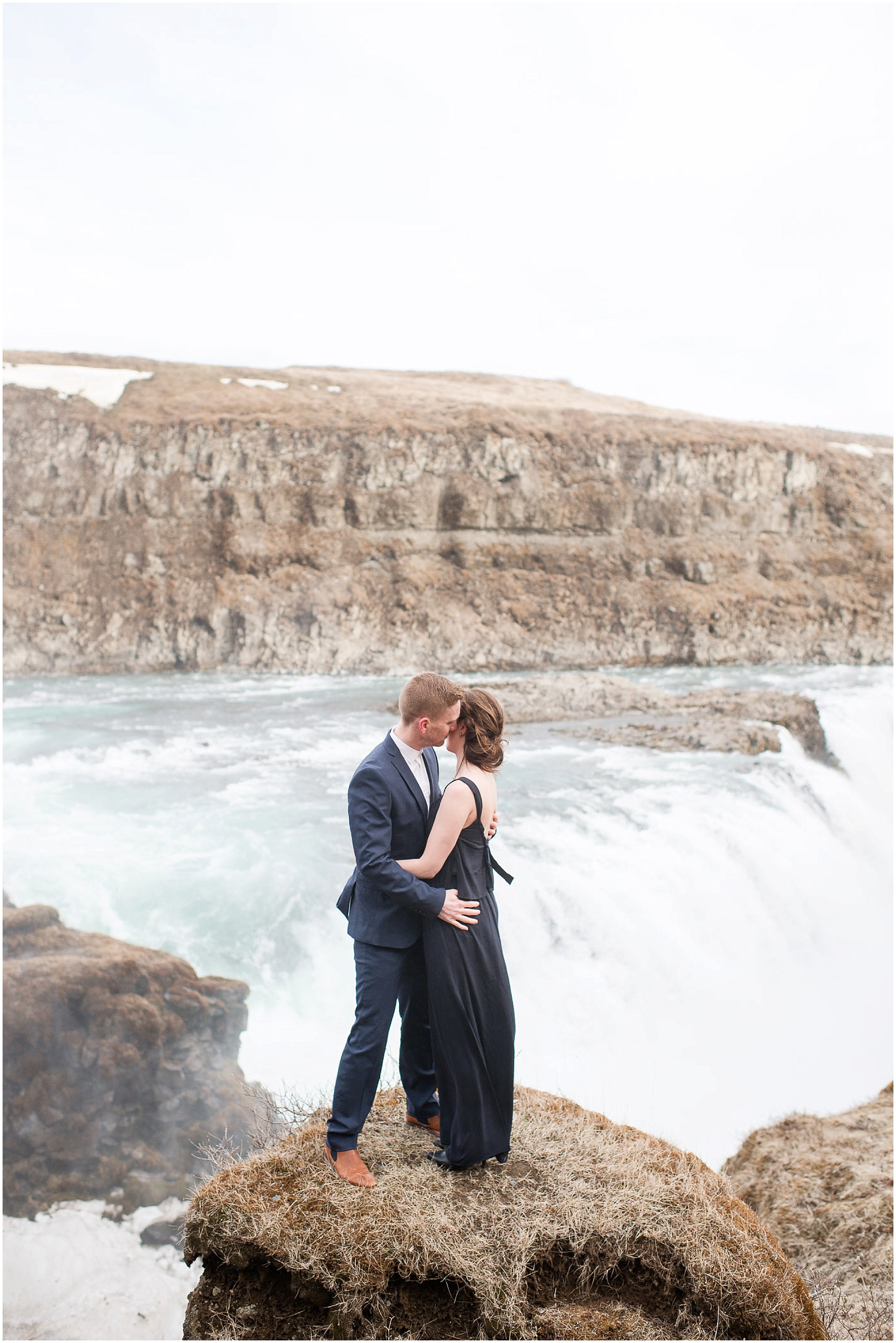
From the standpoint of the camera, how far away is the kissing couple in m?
3.18

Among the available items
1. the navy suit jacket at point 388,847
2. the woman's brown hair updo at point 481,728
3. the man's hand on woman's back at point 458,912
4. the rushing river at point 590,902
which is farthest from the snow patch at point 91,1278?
the woman's brown hair updo at point 481,728

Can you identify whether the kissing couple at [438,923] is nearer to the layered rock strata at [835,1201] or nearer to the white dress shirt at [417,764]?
the white dress shirt at [417,764]

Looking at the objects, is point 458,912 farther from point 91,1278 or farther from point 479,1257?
point 91,1278

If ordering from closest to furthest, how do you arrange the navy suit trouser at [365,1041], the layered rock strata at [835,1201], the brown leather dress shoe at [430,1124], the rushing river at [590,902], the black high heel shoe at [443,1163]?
the navy suit trouser at [365,1041]
the black high heel shoe at [443,1163]
the brown leather dress shoe at [430,1124]
the layered rock strata at [835,1201]
the rushing river at [590,902]

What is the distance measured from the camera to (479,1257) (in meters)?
2.91

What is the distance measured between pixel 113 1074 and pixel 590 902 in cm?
471

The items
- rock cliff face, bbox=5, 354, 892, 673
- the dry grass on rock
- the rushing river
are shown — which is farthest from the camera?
rock cliff face, bbox=5, 354, 892, 673

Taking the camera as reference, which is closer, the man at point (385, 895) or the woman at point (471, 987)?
the man at point (385, 895)

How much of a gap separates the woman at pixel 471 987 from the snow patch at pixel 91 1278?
320 centimetres

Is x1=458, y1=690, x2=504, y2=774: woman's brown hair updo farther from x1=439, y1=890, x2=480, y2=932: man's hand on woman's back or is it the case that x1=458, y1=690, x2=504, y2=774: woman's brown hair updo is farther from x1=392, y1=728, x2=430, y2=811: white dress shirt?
x1=439, y1=890, x2=480, y2=932: man's hand on woman's back

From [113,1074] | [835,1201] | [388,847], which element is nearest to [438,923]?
[388,847]

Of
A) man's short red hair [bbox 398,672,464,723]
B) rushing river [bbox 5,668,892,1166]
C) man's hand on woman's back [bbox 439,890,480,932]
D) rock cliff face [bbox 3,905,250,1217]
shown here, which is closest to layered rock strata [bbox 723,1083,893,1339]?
rushing river [bbox 5,668,892,1166]

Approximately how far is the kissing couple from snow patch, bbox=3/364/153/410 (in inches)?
1487

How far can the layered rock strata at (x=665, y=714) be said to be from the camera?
15.4 meters
